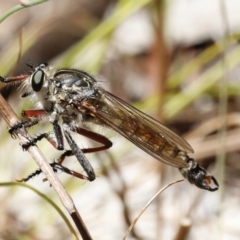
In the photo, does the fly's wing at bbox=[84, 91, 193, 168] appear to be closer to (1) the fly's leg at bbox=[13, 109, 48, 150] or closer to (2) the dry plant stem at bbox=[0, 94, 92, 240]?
(1) the fly's leg at bbox=[13, 109, 48, 150]

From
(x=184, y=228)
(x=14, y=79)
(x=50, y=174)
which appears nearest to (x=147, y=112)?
(x=184, y=228)

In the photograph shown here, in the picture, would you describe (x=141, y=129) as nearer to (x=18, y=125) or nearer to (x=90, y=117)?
(x=90, y=117)

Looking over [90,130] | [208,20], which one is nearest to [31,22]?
[208,20]

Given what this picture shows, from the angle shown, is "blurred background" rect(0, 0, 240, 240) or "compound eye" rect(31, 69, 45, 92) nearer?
"compound eye" rect(31, 69, 45, 92)

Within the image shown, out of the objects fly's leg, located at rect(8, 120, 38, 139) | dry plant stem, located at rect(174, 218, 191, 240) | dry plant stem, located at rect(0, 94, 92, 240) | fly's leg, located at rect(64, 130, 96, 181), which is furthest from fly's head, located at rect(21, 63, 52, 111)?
dry plant stem, located at rect(174, 218, 191, 240)

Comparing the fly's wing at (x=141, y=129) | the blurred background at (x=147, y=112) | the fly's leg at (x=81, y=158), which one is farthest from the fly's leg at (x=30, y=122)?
the blurred background at (x=147, y=112)

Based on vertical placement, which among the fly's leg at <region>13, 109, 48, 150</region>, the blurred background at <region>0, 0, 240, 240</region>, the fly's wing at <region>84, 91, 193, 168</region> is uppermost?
the fly's leg at <region>13, 109, 48, 150</region>

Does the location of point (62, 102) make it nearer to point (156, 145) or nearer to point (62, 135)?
point (62, 135)

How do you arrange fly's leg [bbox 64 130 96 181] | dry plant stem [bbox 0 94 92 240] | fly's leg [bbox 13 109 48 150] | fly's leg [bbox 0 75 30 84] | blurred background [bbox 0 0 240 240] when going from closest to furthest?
dry plant stem [bbox 0 94 92 240] < fly's leg [bbox 13 109 48 150] < fly's leg [bbox 0 75 30 84] < fly's leg [bbox 64 130 96 181] < blurred background [bbox 0 0 240 240]
